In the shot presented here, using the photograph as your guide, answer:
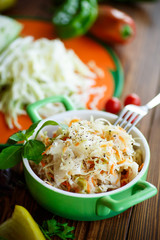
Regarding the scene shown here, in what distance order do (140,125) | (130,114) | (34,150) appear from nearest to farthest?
1. (34,150)
2. (130,114)
3. (140,125)

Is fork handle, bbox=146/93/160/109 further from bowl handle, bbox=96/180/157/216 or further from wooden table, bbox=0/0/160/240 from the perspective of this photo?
bowl handle, bbox=96/180/157/216

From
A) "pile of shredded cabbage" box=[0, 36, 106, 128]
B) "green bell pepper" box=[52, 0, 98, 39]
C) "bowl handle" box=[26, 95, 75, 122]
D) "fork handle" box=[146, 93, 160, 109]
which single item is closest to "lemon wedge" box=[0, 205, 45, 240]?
"bowl handle" box=[26, 95, 75, 122]

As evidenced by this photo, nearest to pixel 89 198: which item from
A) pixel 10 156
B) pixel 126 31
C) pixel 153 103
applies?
pixel 10 156

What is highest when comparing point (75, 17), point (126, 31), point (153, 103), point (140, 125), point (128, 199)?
point (75, 17)

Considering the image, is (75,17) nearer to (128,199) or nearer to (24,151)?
(24,151)

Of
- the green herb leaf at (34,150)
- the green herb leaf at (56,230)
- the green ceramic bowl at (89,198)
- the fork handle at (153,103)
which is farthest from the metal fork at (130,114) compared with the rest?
the green herb leaf at (56,230)
